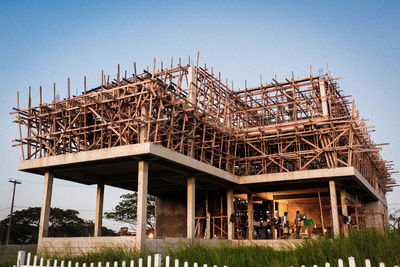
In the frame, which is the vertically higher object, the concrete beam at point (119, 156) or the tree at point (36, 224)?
the concrete beam at point (119, 156)

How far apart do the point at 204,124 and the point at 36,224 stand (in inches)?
1334

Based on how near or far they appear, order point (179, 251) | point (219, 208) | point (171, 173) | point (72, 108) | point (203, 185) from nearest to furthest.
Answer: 1. point (179, 251)
2. point (72, 108)
3. point (171, 173)
4. point (203, 185)
5. point (219, 208)

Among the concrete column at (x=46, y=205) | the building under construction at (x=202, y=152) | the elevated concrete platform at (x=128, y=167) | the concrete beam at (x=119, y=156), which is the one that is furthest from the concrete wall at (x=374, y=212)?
the concrete column at (x=46, y=205)

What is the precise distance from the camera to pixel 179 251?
12.0 metres

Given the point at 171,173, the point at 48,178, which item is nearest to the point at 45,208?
the point at 48,178

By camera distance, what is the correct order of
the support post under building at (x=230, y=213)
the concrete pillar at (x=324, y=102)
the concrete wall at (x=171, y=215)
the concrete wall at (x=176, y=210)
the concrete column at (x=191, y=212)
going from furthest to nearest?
the concrete wall at (x=171, y=215) → the concrete wall at (x=176, y=210) → the concrete pillar at (x=324, y=102) → the support post under building at (x=230, y=213) → the concrete column at (x=191, y=212)

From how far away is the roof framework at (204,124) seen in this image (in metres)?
21.6

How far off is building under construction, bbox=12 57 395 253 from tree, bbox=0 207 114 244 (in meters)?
22.2

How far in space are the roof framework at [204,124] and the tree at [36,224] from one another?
2580cm

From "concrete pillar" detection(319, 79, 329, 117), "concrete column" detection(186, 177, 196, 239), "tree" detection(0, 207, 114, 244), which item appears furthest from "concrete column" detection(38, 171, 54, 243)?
"tree" detection(0, 207, 114, 244)

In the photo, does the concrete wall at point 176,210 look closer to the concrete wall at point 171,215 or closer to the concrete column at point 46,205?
the concrete wall at point 171,215

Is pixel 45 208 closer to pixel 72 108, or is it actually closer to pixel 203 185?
pixel 72 108

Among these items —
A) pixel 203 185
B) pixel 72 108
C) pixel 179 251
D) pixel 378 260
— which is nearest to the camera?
pixel 378 260

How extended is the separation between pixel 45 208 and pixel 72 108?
5.82 m
